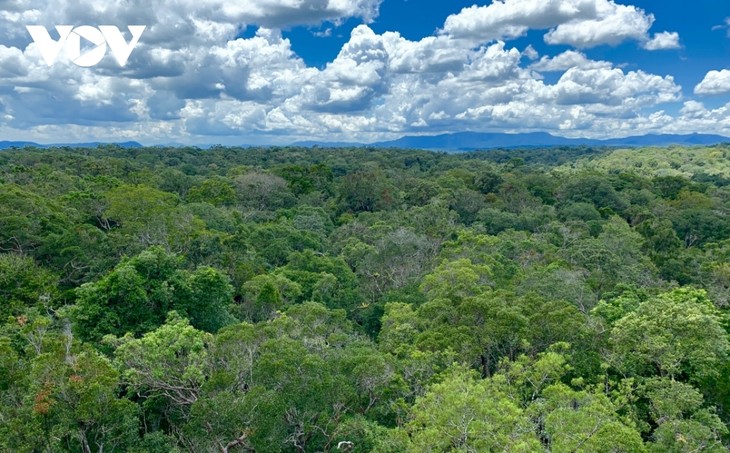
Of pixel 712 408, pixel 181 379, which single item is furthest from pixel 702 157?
pixel 181 379

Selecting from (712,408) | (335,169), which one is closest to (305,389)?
(712,408)

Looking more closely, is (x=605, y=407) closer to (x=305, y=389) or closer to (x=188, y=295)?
(x=305, y=389)

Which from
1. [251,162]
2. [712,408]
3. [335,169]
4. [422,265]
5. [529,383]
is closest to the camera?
[712,408]

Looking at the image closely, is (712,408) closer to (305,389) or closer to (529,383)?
(529,383)

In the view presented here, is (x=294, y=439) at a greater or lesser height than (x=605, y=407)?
lesser

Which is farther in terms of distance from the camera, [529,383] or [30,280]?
[30,280]

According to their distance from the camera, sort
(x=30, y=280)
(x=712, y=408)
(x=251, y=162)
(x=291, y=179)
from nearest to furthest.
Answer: (x=712, y=408) → (x=30, y=280) → (x=291, y=179) → (x=251, y=162)
